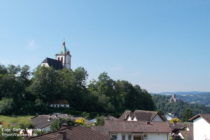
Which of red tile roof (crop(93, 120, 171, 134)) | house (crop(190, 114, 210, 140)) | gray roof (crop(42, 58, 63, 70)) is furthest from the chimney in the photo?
gray roof (crop(42, 58, 63, 70))

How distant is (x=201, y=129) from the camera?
3438 centimetres

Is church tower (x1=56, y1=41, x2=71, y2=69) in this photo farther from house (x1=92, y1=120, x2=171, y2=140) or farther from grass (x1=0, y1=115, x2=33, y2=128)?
house (x1=92, y1=120, x2=171, y2=140)

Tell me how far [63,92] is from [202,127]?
64347mm

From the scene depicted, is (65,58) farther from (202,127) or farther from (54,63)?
(202,127)

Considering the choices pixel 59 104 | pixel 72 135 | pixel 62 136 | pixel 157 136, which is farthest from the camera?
pixel 59 104

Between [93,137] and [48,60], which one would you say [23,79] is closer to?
[48,60]

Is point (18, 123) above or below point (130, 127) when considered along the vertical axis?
below

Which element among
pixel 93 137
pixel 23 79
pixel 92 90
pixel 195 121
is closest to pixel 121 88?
pixel 92 90

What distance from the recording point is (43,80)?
8881 centimetres

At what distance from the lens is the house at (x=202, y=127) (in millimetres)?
33812

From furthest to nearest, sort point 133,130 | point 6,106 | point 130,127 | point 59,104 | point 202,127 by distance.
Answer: point 59,104, point 6,106, point 202,127, point 130,127, point 133,130

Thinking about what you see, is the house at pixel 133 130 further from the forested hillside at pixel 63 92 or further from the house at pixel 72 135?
the forested hillside at pixel 63 92

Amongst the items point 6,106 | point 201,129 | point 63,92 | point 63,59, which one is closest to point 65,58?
point 63,59

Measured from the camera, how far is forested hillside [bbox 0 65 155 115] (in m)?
82.3
